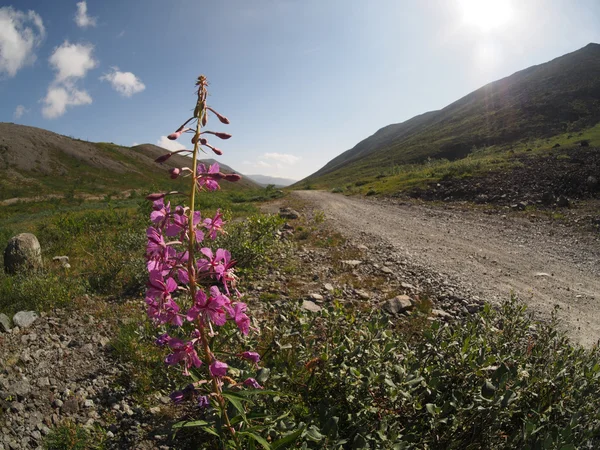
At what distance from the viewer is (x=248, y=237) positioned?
8.94m

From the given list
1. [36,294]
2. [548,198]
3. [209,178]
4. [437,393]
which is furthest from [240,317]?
[548,198]

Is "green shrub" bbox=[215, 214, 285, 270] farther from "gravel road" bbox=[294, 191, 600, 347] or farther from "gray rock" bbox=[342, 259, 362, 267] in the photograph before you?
"gravel road" bbox=[294, 191, 600, 347]

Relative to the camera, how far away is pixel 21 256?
852 centimetres

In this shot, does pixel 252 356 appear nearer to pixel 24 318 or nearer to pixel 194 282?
pixel 194 282

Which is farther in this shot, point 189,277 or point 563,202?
point 563,202

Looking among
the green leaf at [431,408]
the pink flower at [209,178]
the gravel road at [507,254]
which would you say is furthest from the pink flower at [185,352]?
the gravel road at [507,254]

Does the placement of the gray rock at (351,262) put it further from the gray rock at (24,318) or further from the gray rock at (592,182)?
the gray rock at (592,182)

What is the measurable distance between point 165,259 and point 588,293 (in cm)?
1014

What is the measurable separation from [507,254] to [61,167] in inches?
3232

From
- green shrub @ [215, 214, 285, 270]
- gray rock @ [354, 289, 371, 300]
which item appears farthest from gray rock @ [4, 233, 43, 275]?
Answer: gray rock @ [354, 289, 371, 300]

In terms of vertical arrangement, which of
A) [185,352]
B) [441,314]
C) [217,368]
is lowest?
[441,314]

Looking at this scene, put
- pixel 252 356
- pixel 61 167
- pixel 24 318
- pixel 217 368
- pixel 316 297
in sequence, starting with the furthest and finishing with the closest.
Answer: pixel 61 167, pixel 316 297, pixel 24 318, pixel 252 356, pixel 217 368

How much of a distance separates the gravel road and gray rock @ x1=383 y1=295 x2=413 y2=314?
2235 mm

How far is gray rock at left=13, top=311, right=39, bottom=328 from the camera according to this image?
5.33 m
